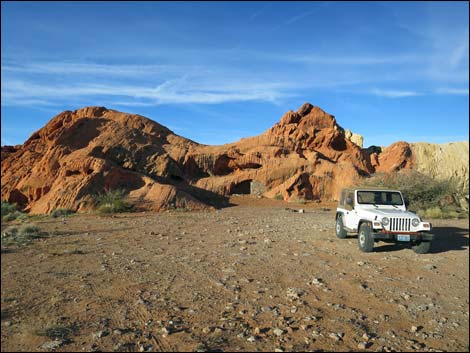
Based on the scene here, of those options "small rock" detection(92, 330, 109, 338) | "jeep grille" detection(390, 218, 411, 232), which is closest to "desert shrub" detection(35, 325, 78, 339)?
"small rock" detection(92, 330, 109, 338)

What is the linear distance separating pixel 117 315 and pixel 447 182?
21333 mm

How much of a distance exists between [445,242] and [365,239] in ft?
12.3

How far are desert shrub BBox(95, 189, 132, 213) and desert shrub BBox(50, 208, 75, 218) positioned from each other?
1323mm

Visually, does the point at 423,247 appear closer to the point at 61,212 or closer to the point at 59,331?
the point at 59,331

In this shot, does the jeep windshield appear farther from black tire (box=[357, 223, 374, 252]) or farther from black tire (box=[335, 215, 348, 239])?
black tire (box=[357, 223, 374, 252])

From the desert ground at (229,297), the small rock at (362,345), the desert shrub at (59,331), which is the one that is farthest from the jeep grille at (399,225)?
the desert shrub at (59,331)

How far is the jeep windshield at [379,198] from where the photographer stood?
37.0 ft

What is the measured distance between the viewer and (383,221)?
9.59m

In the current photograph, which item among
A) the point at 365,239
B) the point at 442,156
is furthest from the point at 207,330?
the point at 442,156

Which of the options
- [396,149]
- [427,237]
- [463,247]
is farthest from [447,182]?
[396,149]

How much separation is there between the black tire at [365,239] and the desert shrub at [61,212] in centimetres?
1408

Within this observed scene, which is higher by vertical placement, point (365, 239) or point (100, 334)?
point (365, 239)

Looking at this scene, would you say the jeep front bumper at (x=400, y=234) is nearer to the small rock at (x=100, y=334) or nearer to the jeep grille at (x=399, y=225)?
the jeep grille at (x=399, y=225)

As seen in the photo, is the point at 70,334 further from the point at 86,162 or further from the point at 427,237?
the point at 86,162
